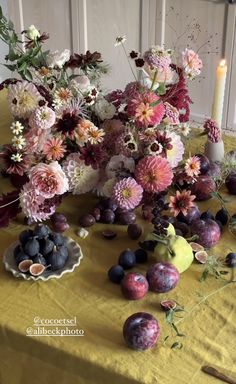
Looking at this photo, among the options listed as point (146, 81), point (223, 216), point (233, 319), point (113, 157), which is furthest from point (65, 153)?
point (233, 319)

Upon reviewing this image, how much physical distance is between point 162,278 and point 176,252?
0.08 meters

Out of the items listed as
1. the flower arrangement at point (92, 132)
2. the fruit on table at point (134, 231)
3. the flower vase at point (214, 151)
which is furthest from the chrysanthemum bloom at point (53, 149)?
the flower vase at point (214, 151)

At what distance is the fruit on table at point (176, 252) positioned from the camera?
4.05 feet

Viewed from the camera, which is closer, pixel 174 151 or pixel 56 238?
pixel 56 238

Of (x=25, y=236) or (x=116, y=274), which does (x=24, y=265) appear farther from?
(x=116, y=274)

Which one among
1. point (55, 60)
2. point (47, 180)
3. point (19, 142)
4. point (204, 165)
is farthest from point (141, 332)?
point (55, 60)

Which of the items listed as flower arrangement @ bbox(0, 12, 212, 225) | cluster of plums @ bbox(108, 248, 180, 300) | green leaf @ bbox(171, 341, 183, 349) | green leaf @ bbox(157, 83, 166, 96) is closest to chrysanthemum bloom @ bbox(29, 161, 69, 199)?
flower arrangement @ bbox(0, 12, 212, 225)

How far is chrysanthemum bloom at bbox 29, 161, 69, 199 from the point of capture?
1.27 m

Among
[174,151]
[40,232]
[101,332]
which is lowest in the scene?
[101,332]

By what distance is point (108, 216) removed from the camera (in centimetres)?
141

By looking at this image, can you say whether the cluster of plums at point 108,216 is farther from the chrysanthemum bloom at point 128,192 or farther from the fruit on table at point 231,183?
the fruit on table at point 231,183

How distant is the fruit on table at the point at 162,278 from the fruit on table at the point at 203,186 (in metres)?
0.33

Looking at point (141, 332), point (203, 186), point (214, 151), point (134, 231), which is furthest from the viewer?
point (214, 151)

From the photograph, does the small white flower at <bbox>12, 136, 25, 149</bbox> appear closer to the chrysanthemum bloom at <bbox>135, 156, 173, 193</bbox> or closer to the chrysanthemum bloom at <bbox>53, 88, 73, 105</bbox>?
the chrysanthemum bloom at <bbox>53, 88, 73, 105</bbox>
